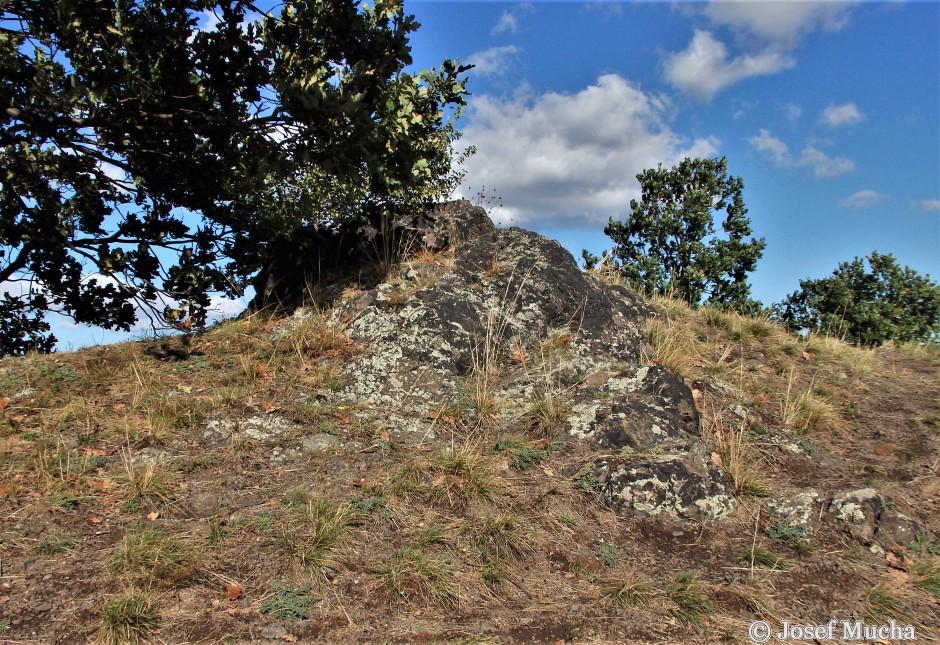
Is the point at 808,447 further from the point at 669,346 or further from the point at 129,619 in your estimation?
the point at 129,619

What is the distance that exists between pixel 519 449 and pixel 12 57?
19.5 ft

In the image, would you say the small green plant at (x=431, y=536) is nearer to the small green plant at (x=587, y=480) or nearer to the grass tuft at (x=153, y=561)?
the small green plant at (x=587, y=480)

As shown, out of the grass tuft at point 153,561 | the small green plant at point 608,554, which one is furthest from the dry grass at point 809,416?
the grass tuft at point 153,561

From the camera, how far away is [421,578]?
3.64 m

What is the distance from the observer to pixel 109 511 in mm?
4141

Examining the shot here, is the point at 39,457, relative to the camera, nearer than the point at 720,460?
Yes

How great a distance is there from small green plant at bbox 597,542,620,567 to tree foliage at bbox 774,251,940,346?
10261 mm

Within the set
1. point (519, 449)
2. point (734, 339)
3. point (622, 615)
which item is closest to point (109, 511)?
point (519, 449)

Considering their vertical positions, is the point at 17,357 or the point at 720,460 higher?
the point at 17,357

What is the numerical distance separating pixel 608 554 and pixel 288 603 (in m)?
2.08

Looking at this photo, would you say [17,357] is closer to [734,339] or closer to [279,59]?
[279,59]

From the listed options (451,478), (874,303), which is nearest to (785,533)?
→ (451,478)

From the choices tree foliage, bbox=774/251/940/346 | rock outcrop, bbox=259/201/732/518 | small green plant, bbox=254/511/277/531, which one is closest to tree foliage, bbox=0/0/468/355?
rock outcrop, bbox=259/201/732/518

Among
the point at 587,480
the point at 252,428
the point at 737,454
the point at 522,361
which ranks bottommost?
the point at 587,480
